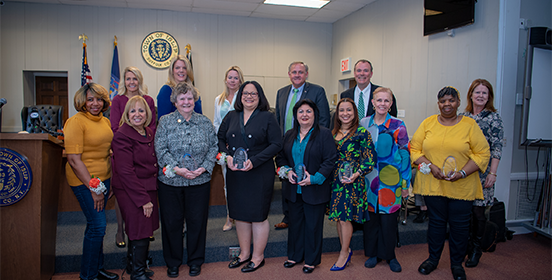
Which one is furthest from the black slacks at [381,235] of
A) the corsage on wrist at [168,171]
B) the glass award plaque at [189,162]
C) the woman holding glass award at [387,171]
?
the corsage on wrist at [168,171]

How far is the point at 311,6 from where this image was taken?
6.26 meters

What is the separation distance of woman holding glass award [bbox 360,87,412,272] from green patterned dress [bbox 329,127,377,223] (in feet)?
0.47

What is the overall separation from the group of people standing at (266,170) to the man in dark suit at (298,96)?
20.6 inches

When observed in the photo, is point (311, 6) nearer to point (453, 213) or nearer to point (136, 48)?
point (136, 48)

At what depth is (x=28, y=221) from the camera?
7.65 feet

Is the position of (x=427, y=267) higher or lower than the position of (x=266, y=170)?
lower

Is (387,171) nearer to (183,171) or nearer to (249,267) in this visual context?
(249,267)

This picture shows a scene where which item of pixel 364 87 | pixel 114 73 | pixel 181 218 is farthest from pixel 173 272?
pixel 114 73

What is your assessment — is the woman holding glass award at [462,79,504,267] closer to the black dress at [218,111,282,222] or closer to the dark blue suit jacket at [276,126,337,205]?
the dark blue suit jacket at [276,126,337,205]

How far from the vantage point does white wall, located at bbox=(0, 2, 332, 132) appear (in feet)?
19.9

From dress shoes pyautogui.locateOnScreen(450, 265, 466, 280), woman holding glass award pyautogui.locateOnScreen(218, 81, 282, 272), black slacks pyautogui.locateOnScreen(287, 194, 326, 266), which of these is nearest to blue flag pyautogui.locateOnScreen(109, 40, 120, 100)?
woman holding glass award pyautogui.locateOnScreen(218, 81, 282, 272)

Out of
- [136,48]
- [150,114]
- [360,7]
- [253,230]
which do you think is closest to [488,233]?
[253,230]

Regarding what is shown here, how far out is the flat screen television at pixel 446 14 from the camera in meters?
3.93

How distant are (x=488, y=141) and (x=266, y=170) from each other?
6.46 feet
